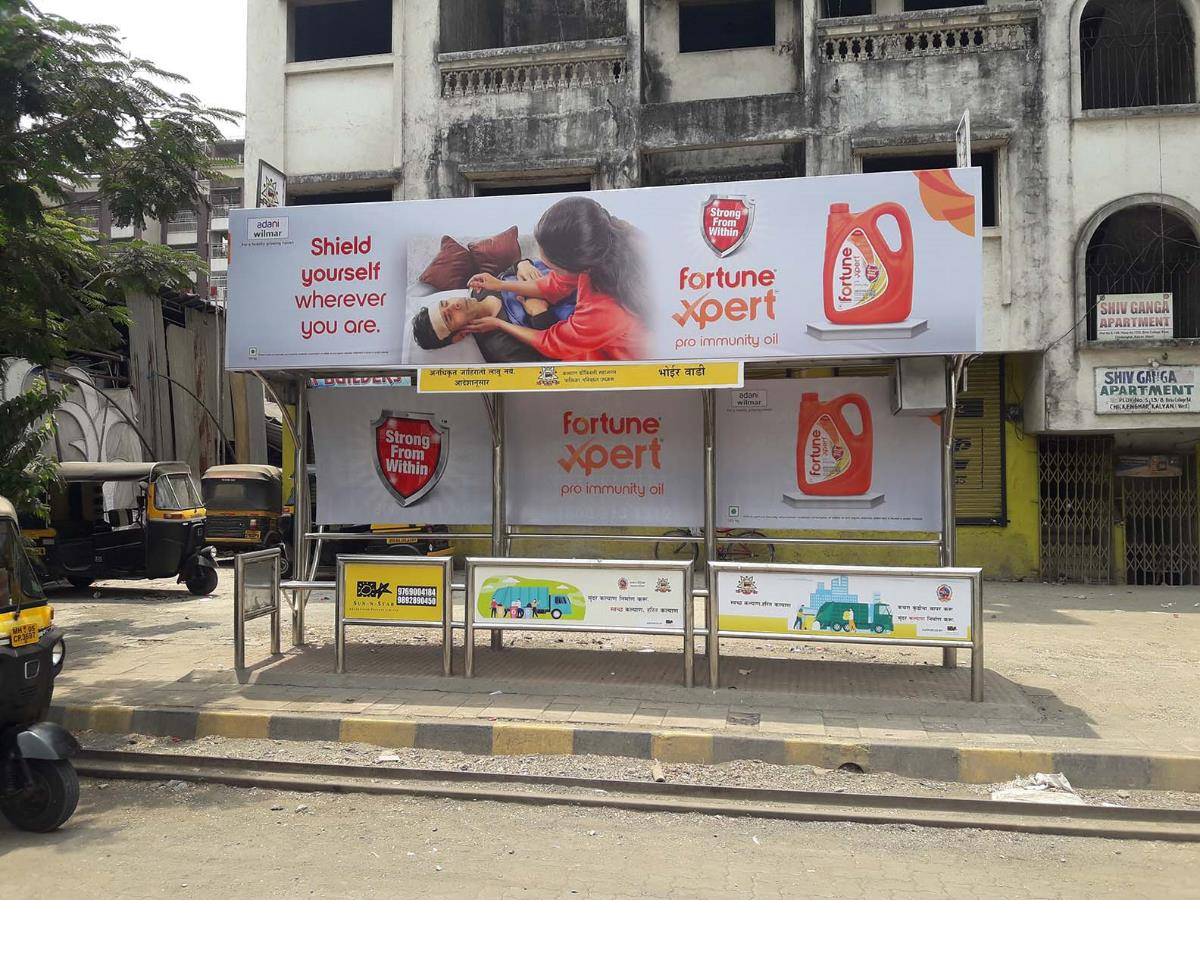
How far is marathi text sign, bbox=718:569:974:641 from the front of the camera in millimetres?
6395

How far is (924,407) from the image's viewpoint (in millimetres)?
6957

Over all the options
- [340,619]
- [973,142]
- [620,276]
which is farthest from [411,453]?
[973,142]

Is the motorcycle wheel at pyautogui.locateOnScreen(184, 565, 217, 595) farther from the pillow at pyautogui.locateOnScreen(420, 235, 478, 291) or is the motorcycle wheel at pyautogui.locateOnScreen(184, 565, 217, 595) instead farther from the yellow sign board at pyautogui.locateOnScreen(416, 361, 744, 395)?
the pillow at pyautogui.locateOnScreen(420, 235, 478, 291)

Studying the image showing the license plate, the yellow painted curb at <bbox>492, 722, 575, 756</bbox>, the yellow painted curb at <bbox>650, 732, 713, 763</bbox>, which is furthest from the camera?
the yellow painted curb at <bbox>492, 722, 575, 756</bbox>

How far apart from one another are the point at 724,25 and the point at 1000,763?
14042 mm

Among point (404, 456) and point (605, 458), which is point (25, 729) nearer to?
point (404, 456)

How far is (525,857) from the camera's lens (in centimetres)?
430

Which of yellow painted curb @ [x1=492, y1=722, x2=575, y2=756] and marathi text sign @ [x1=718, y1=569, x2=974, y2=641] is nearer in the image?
yellow painted curb @ [x1=492, y1=722, x2=575, y2=756]

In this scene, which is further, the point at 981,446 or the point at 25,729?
the point at 981,446

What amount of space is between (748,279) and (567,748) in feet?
11.9

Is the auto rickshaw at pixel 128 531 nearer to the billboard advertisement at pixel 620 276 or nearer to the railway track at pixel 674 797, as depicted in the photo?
the billboard advertisement at pixel 620 276

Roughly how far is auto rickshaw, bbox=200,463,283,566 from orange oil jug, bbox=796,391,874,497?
12.7 m

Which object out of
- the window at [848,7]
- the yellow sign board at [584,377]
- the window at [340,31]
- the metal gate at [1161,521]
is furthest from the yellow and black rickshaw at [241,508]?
the metal gate at [1161,521]

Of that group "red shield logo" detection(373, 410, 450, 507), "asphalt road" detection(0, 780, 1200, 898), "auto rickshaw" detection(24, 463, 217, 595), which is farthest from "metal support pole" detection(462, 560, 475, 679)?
"auto rickshaw" detection(24, 463, 217, 595)
